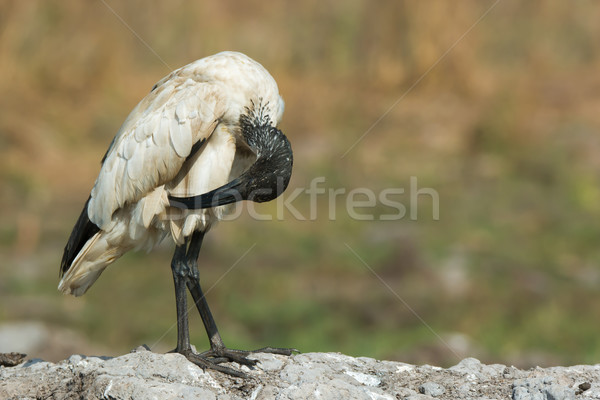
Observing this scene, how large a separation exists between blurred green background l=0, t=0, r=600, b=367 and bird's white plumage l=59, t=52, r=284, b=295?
519 mm

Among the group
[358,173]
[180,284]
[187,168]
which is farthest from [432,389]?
[358,173]

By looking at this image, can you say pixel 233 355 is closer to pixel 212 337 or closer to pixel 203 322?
pixel 212 337

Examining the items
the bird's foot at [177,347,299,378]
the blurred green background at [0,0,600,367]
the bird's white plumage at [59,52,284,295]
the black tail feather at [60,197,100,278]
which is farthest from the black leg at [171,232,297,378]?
the black tail feather at [60,197,100,278]

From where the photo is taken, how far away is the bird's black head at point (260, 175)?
233 inches

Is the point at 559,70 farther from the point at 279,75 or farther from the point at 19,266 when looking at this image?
the point at 19,266

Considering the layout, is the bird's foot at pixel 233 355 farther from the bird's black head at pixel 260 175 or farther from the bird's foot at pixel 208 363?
the bird's black head at pixel 260 175

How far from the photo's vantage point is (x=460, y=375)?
605 centimetres

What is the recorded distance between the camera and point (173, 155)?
20.3 feet

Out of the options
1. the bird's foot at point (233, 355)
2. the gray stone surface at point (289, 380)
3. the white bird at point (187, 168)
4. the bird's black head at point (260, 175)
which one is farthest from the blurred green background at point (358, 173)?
the gray stone surface at point (289, 380)

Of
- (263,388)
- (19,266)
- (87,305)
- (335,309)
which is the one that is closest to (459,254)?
(335,309)

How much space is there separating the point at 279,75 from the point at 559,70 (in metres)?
8.76

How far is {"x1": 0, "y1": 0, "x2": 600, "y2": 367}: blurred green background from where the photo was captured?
1271 centimetres

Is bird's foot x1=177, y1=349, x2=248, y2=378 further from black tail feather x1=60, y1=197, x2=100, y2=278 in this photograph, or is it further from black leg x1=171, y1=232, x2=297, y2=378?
black tail feather x1=60, y1=197, x2=100, y2=278

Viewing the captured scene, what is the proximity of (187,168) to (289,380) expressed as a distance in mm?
1921
